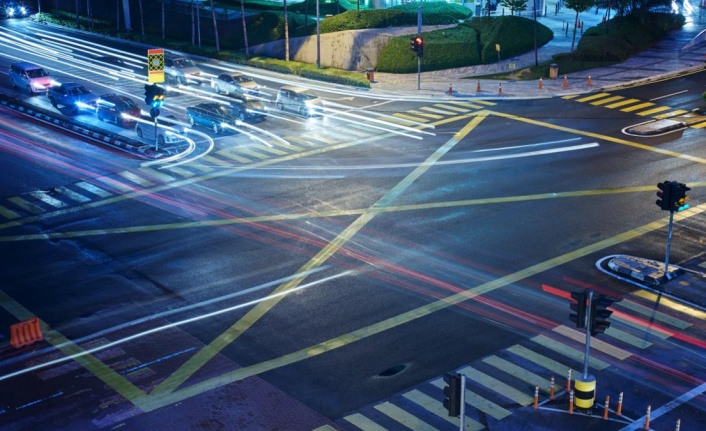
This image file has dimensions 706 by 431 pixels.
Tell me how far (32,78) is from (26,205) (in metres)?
27.1

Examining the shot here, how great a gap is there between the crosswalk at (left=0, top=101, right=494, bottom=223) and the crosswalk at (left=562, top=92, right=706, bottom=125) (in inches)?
290

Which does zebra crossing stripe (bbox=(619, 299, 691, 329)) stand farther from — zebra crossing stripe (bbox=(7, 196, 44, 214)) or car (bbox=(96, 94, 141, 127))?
car (bbox=(96, 94, 141, 127))

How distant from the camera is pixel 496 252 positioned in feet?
111

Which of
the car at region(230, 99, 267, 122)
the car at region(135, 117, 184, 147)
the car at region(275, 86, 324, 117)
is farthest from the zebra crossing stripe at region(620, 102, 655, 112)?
the car at region(135, 117, 184, 147)

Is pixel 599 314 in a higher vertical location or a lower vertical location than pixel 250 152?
higher

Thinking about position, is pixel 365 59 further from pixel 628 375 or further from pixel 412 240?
pixel 628 375

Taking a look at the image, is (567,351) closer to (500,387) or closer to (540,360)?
(540,360)

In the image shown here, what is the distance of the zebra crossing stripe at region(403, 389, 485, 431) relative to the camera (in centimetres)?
2285

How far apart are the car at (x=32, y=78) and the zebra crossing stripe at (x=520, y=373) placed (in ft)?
161

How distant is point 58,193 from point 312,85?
27.9m

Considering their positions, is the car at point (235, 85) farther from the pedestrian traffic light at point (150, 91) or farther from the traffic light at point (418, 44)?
the pedestrian traffic light at point (150, 91)

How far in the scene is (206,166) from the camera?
152 ft

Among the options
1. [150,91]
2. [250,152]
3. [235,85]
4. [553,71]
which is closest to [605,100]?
[553,71]

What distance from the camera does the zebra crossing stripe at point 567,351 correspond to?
25.9 m
